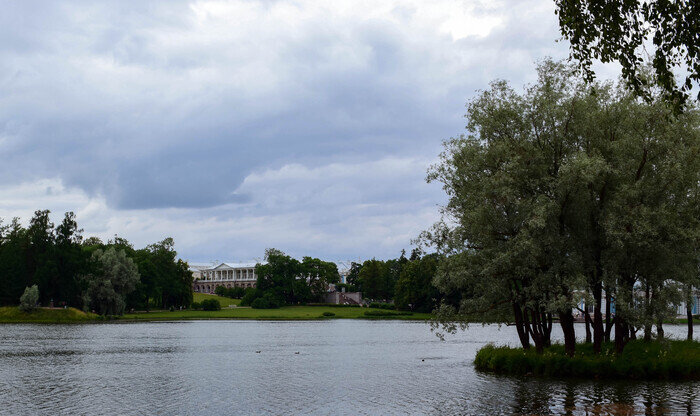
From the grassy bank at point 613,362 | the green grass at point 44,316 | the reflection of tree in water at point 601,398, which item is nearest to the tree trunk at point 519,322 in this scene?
the grassy bank at point 613,362

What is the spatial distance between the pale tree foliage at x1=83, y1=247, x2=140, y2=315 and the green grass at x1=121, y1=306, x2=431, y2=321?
→ 4707 mm

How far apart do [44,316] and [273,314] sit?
56.5 metres

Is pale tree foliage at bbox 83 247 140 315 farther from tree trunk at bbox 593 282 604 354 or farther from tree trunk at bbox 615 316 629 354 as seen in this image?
tree trunk at bbox 615 316 629 354

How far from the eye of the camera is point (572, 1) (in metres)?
19.6

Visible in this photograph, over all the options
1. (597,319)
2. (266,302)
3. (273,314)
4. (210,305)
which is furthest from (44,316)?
(597,319)

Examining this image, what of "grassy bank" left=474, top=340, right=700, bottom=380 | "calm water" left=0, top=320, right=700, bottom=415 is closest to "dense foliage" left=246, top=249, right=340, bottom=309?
"calm water" left=0, top=320, right=700, bottom=415

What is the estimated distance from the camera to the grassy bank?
35.3 m

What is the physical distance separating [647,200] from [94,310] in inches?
5153

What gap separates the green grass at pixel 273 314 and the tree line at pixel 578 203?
349 ft

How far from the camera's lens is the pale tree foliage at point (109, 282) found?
433ft

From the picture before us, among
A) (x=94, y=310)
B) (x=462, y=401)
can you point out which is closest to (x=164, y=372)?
(x=462, y=401)

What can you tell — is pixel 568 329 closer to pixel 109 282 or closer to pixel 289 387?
pixel 289 387

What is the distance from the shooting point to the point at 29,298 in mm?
118625

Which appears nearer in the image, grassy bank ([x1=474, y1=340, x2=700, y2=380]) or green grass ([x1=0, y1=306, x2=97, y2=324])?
grassy bank ([x1=474, y1=340, x2=700, y2=380])
